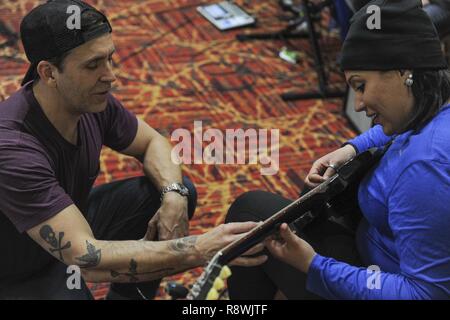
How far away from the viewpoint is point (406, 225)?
1.49 m

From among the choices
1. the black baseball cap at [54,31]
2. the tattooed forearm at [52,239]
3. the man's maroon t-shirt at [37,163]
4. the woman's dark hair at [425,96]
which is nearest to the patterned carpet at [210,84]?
the man's maroon t-shirt at [37,163]

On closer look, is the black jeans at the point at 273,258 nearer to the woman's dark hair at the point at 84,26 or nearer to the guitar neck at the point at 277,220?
the guitar neck at the point at 277,220

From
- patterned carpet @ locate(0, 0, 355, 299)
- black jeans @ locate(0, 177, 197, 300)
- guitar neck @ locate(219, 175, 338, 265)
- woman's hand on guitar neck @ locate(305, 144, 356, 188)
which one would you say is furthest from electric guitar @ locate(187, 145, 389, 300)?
patterned carpet @ locate(0, 0, 355, 299)

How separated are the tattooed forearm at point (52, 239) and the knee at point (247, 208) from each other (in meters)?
0.60

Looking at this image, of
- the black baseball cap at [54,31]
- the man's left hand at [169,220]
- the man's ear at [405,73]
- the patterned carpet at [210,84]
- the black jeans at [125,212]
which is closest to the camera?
the man's ear at [405,73]

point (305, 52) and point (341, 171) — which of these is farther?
point (305, 52)

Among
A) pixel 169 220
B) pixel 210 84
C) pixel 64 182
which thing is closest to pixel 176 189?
pixel 169 220

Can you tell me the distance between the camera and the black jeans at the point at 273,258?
1821mm

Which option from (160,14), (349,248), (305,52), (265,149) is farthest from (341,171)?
(160,14)

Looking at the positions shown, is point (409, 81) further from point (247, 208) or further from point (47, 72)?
point (47, 72)

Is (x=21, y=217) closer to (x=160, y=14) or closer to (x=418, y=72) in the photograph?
(x=418, y=72)

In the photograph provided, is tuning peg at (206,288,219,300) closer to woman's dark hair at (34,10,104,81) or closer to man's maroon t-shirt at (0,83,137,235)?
man's maroon t-shirt at (0,83,137,235)

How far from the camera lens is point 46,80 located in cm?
175

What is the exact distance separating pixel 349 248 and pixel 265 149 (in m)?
1.51
